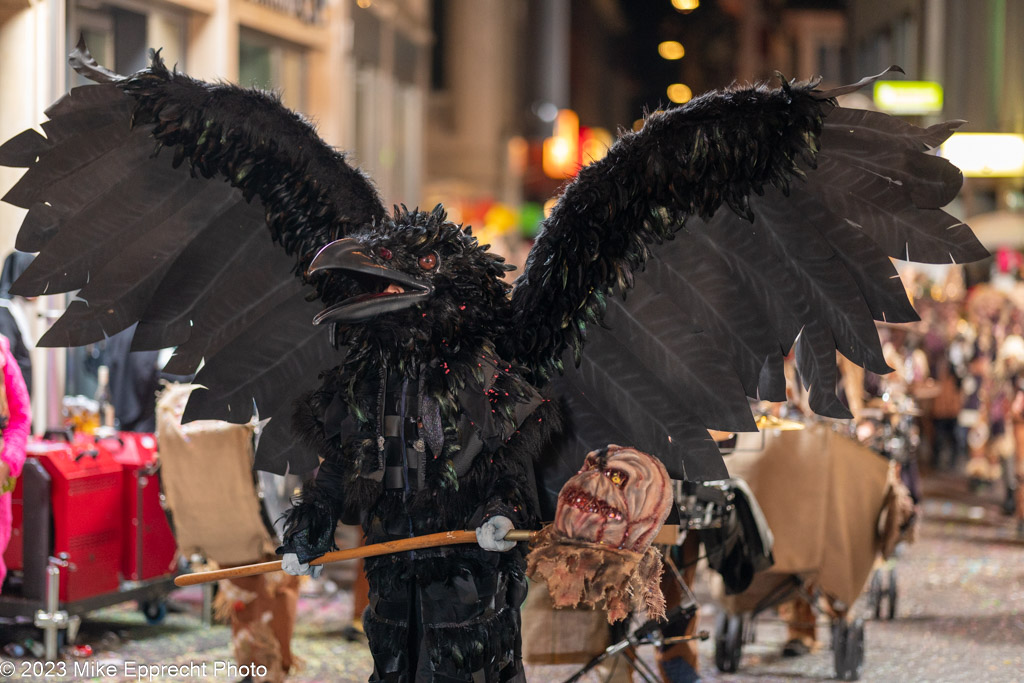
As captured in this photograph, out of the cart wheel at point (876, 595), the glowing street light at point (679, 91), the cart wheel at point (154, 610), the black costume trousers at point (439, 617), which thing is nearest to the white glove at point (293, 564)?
the black costume trousers at point (439, 617)

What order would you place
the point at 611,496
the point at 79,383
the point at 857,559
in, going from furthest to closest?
the point at 79,383 < the point at 857,559 < the point at 611,496

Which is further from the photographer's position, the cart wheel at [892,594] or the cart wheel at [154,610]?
the cart wheel at [892,594]

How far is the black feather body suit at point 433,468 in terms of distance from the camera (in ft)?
12.0

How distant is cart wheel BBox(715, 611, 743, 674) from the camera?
6.01m

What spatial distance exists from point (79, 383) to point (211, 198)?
4.14m

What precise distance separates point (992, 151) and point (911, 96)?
4.19 ft

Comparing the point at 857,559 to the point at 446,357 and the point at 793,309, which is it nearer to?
the point at 793,309

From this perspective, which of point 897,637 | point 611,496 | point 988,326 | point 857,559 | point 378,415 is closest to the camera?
point 611,496

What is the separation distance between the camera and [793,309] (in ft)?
13.4

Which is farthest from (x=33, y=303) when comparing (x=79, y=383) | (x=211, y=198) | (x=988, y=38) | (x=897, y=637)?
(x=988, y=38)

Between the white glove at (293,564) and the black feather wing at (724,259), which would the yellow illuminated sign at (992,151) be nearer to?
the black feather wing at (724,259)

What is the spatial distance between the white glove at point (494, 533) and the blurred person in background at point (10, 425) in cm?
241

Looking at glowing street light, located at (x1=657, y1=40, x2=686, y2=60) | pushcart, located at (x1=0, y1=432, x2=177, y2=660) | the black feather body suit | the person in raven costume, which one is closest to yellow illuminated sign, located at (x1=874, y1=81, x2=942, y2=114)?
pushcart, located at (x1=0, y1=432, x2=177, y2=660)

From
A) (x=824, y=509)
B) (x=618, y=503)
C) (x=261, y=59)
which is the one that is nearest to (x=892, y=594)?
(x=824, y=509)
